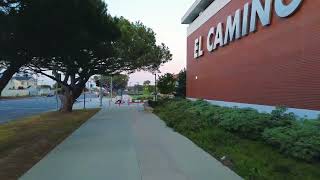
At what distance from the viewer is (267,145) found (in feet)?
39.8

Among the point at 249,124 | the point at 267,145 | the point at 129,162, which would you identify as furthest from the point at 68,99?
the point at 267,145

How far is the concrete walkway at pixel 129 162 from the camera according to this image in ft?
31.3

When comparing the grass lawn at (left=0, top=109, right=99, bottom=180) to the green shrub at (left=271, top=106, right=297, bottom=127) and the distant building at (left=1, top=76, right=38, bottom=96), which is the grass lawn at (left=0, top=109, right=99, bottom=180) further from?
the distant building at (left=1, top=76, right=38, bottom=96)

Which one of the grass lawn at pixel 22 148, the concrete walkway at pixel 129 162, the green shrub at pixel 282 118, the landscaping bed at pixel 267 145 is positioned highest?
the green shrub at pixel 282 118

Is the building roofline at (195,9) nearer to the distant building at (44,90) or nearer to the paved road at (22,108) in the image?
the paved road at (22,108)

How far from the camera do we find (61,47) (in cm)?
1511

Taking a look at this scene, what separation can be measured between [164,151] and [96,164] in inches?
110

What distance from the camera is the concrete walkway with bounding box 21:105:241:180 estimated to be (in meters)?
9.53

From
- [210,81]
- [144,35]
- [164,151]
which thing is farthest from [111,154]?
[144,35]

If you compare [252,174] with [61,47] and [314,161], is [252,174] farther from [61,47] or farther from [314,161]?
[61,47]

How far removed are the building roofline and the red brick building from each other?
5903 millimetres

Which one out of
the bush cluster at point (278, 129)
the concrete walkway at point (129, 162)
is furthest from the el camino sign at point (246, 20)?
the concrete walkway at point (129, 162)

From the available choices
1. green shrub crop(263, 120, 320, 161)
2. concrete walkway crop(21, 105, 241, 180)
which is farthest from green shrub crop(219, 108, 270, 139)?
concrete walkway crop(21, 105, 241, 180)

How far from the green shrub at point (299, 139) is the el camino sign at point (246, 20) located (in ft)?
17.1
